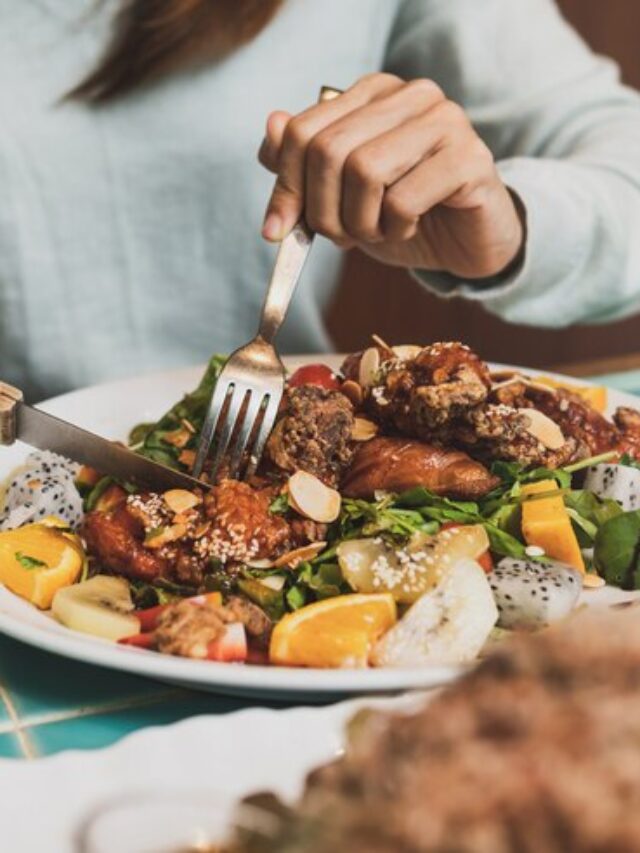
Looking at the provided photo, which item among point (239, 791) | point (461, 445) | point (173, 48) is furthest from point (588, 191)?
point (239, 791)

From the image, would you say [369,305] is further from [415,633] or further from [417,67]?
[415,633]

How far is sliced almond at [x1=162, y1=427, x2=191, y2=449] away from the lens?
1556 mm

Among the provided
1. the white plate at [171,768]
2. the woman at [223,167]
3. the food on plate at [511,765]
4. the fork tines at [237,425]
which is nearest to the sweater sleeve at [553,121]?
the woman at [223,167]

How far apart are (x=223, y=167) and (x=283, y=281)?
0.94 m

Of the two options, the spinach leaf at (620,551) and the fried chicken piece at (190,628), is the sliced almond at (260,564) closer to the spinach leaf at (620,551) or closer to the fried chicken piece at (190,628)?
the fried chicken piece at (190,628)

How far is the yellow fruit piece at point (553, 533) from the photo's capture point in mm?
1276

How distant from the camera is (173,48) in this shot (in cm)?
231

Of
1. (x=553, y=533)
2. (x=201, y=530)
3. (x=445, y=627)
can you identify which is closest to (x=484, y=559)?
(x=553, y=533)

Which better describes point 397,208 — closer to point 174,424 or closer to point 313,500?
point 174,424

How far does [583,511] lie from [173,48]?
139cm

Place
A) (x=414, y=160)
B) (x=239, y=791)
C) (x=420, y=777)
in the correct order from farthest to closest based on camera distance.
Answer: (x=414, y=160) → (x=239, y=791) → (x=420, y=777)

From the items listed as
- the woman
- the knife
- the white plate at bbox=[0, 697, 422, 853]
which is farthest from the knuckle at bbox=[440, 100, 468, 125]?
the white plate at bbox=[0, 697, 422, 853]

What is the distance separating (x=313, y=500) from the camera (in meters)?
1.30

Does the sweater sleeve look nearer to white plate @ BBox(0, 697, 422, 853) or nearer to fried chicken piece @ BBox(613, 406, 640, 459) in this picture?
fried chicken piece @ BBox(613, 406, 640, 459)
